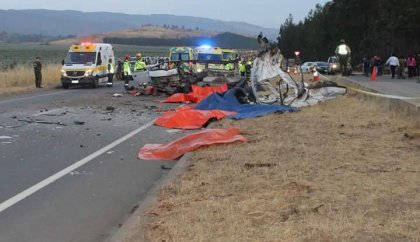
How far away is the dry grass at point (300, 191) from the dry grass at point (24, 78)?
2359 cm

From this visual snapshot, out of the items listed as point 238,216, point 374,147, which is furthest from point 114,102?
point 238,216

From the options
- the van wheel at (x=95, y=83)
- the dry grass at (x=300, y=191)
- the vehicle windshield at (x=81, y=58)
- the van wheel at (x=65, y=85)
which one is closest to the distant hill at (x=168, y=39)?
the vehicle windshield at (x=81, y=58)

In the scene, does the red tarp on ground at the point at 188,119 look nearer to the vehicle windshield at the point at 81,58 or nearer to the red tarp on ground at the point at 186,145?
the red tarp on ground at the point at 186,145

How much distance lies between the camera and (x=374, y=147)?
386 inches

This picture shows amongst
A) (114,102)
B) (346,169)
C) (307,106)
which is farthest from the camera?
(114,102)

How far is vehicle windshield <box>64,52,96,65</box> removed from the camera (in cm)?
3312

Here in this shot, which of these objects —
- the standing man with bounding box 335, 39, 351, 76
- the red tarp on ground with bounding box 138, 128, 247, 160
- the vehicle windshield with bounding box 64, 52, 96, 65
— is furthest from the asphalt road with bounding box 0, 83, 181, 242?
the vehicle windshield with bounding box 64, 52, 96, 65

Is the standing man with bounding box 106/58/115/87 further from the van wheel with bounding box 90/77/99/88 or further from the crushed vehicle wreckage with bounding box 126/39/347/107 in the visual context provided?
the crushed vehicle wreckage with bounding box 126/39/347/107

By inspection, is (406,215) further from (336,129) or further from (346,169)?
(336,129)

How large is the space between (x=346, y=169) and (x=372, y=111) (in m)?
7.60

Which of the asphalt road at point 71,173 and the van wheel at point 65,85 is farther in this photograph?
the van wheel at point 65,85

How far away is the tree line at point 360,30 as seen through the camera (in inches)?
1639

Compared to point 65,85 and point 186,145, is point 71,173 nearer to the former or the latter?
point 186,145

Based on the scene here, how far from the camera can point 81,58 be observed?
3334 centimetres
